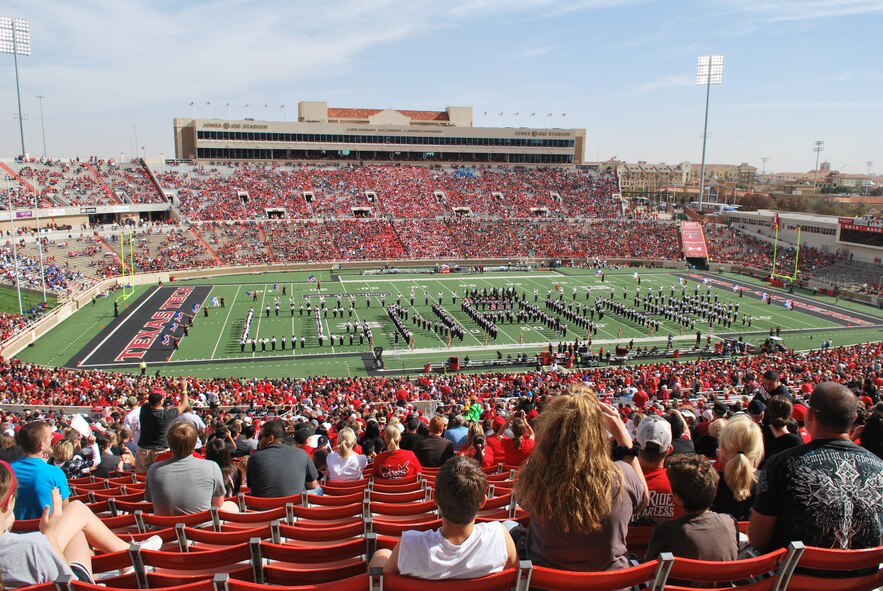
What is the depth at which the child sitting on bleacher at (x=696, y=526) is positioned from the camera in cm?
305

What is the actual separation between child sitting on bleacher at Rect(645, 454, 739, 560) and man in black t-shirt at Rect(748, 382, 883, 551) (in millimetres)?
194

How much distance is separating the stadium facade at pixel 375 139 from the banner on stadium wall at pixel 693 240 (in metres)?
22.1

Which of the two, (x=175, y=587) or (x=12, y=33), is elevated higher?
(x=12, y=33)

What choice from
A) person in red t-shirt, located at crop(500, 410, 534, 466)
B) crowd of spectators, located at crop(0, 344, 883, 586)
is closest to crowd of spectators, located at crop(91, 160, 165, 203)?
crowd of spectators, located at crop(0, 344, 883, 586)

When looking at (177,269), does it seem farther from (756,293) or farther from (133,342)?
(756,293)

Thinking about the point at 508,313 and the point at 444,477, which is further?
the point at 508,313

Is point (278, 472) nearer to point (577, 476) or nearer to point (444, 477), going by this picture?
point (444, 477)

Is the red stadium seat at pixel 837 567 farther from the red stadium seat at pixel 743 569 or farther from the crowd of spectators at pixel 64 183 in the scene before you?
the crowd of spectators at pixel 64 183

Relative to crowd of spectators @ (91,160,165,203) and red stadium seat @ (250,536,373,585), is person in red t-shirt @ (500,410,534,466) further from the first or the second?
crowd of spectators @ (91,160,165,203)

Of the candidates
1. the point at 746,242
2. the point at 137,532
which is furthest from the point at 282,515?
the point at 746,242

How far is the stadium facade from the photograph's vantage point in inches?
2579

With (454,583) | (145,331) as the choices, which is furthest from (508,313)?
(454,583)

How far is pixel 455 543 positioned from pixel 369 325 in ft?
91.5

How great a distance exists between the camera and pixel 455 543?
2760 millimetres
